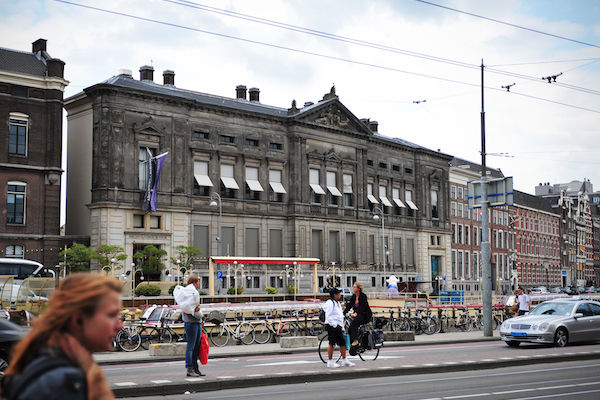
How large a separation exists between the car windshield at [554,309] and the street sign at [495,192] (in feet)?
14.6

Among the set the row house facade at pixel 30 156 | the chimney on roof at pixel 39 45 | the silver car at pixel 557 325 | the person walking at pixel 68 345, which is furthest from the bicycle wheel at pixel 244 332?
the chimney on roof at pixel 39 45

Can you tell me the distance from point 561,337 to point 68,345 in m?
22.7

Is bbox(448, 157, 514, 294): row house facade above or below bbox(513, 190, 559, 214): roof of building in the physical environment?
below

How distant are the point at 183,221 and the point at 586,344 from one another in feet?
126

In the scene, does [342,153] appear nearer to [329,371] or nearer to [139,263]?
[139,263]

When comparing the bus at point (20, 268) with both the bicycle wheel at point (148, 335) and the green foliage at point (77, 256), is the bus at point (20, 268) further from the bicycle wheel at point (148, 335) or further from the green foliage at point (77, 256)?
the bicycle wheel at point (148, 335)

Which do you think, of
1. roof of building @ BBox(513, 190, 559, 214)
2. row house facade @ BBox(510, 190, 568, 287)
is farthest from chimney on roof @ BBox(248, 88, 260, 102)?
roof of building @ BBox(513, 190, 559, 214)

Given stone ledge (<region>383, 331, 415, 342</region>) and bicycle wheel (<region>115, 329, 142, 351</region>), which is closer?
bicycle wheel (<region>115, 329, 142, 351</region>)

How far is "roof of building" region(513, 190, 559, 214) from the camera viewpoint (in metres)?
108

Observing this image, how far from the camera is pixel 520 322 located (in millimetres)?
23625

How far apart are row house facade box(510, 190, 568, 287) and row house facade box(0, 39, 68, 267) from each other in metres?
63.6

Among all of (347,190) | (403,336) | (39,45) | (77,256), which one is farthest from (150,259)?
(403,336)

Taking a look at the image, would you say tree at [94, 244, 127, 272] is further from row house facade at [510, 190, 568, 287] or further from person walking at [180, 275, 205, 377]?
row house facade at [510, 190, 568, 287]

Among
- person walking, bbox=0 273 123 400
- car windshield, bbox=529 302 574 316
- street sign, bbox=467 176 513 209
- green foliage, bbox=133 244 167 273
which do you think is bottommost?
car windshield, bbox=529 302 574 316
